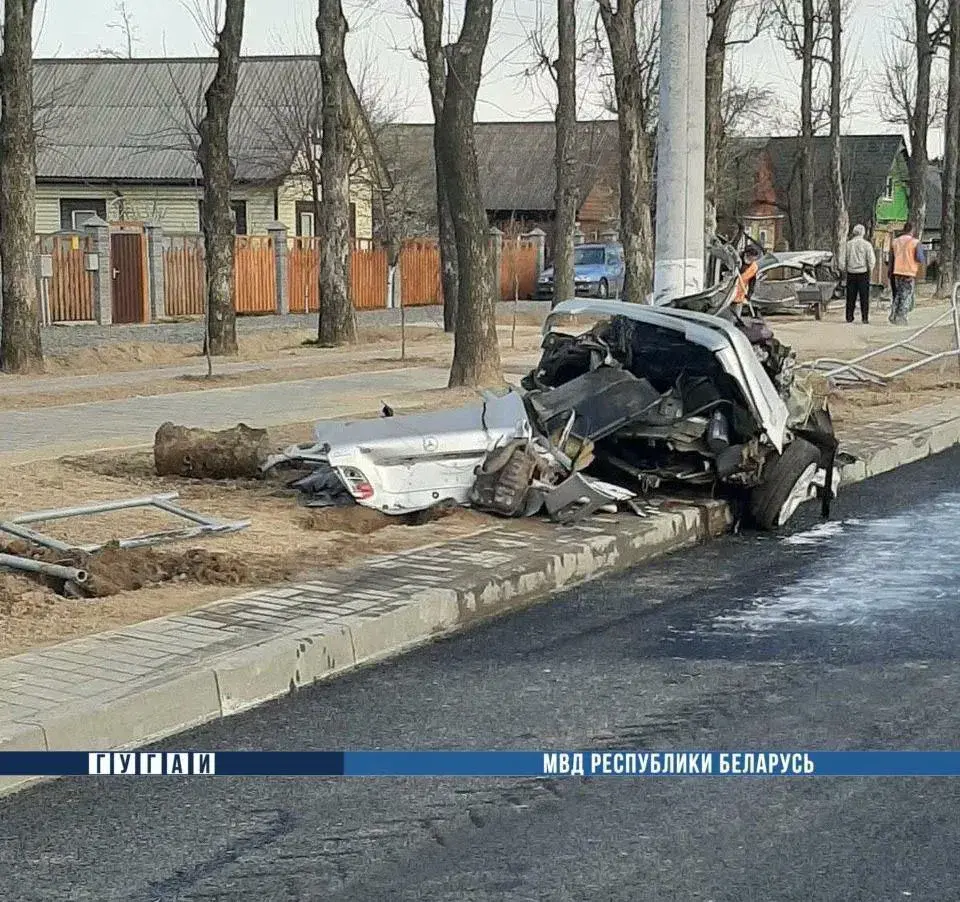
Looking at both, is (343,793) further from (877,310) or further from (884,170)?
(884,170)

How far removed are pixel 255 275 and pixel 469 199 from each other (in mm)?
23037

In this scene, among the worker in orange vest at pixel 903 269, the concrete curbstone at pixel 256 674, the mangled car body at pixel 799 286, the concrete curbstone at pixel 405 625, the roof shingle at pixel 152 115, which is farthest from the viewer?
the roof shingle at pixel 152 115

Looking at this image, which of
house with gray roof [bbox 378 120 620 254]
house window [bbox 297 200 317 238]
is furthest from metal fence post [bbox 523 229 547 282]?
house with gray roof [bbox 378 120 620 254]

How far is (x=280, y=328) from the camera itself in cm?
3372

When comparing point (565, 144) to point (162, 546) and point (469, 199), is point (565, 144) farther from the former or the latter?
point (162, 546)

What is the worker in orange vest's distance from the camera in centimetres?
2805

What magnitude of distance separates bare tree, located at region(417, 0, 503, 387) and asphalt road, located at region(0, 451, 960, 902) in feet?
26.8

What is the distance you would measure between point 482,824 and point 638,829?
18.7 inches

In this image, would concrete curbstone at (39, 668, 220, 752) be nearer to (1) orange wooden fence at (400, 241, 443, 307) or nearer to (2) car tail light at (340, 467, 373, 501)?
(2) car tail light at (340, 467, 373, 501)

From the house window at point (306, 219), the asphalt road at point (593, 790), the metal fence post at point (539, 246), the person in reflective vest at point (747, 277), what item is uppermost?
the house window at point (306, 219)

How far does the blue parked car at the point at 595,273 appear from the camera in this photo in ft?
153

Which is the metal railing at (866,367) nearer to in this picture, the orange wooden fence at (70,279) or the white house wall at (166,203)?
the orange wooden fence at (70,279)

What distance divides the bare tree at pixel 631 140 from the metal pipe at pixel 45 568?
17809 millimetres


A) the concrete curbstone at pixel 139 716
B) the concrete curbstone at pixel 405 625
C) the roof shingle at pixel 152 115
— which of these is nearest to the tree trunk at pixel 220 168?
the concrete curbstone at pixel 405 625
